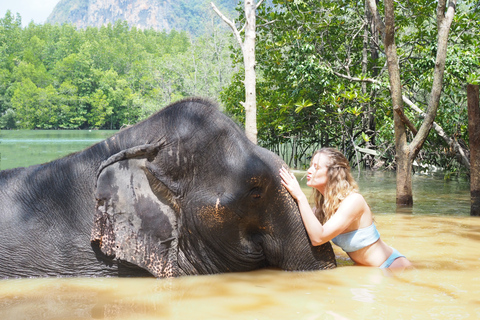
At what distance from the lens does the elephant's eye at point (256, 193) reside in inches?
142

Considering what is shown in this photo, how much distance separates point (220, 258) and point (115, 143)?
1245 mm

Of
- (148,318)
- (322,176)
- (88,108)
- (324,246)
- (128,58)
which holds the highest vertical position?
(128,58)

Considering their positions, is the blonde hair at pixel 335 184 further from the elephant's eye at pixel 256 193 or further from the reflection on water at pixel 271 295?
the elephant's eye at pixel 256 193

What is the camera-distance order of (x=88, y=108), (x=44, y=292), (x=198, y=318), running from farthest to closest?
(x=88, y=108) → (x=44, y=292) → (x=198, y=318)

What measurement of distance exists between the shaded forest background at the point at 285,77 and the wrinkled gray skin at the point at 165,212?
7249 mm

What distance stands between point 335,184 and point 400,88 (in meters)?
4.43

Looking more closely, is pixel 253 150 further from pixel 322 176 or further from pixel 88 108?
pixel 88 108

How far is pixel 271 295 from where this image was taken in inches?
129

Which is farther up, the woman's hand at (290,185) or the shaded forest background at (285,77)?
the shaded forest background at (285,77)

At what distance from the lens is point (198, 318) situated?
9.42 ft

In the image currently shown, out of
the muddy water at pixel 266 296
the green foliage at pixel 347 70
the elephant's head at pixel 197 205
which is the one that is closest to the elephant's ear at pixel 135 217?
the elephant's head at pixel 197 205

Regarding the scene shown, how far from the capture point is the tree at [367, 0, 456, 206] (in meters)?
7.50

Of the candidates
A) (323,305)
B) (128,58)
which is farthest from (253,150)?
(128,58)

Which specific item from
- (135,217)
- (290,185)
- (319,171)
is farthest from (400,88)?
(135,217)
